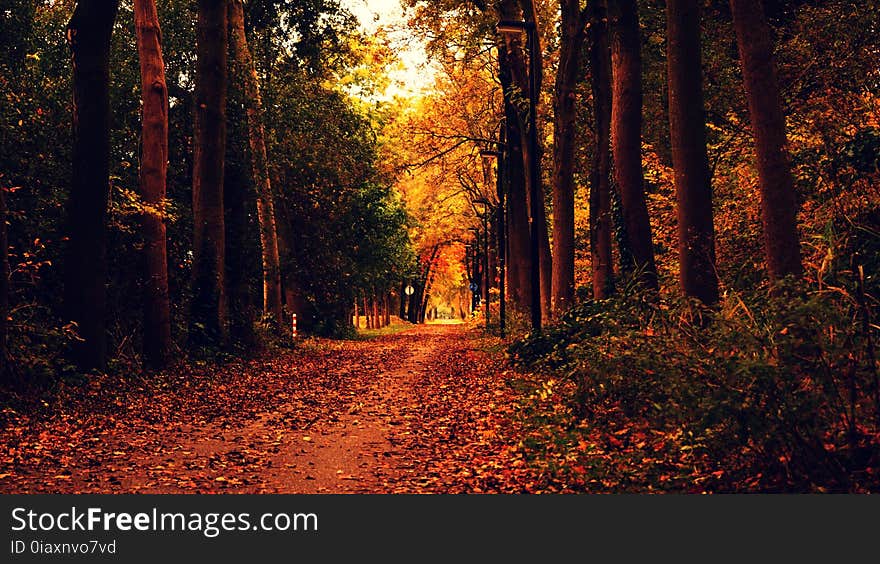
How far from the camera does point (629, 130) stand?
17.6 m

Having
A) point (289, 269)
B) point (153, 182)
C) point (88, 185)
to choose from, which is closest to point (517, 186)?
point (289, 269)

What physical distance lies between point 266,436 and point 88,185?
6.94 m

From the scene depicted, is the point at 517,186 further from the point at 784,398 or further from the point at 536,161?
the point at 784,398

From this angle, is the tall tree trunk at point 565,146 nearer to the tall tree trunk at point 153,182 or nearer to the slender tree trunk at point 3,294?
the tall tree trunk at point 153,182

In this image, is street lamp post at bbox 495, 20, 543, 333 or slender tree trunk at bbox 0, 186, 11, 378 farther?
street lamp post at bbox 495, 20, 543, 333

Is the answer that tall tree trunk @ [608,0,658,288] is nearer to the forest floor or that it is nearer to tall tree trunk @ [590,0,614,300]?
tall tree trunk @ [590,0,614,300]

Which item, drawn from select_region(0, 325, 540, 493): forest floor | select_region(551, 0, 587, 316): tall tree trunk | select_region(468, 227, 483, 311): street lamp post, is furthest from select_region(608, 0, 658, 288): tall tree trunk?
select_region(468, 227, 483, 311): street lamp post

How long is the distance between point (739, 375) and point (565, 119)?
54.1 ft

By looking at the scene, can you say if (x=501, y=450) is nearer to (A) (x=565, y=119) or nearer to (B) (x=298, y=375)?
(B) (x=298, y=375)

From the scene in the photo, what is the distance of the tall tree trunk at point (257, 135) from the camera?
26656 millimetres

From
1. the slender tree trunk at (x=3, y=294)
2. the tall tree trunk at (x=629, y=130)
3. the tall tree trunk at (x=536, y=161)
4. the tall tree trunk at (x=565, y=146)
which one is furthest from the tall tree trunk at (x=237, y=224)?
the tall tree trunk at (x=629, y=130)

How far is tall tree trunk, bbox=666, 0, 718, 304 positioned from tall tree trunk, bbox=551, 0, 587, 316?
309 inches

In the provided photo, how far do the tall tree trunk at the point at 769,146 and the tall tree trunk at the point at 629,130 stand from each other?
5611 millimetres

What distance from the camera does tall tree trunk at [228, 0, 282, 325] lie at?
26.7 m
